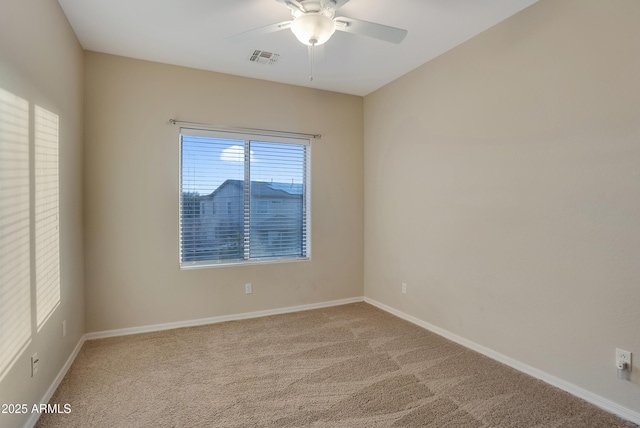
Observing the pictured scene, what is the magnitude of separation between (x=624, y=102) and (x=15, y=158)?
11.2ft

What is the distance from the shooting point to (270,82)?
372 centimetres

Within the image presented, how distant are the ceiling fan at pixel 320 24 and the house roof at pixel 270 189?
1804mm

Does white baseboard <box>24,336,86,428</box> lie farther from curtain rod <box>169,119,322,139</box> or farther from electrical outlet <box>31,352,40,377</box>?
curtain rod <box>169,119,322,139</box>

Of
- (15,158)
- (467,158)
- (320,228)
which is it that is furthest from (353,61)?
(15,158)

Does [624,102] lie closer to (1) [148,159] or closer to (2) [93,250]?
(1) [148,159]

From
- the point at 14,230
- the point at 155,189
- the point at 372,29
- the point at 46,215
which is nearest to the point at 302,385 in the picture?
the point at 14,230

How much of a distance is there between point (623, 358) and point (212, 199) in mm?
3551

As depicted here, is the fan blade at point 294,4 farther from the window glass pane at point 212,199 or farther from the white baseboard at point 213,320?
the white baseboard at point 213,320

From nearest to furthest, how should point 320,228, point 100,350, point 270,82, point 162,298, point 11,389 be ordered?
point 11,389 < point 100,350 < point 162,298 < point 270,82 < point 320,228

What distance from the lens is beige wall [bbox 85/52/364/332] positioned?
10.0 feet

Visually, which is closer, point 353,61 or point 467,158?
point 467,158

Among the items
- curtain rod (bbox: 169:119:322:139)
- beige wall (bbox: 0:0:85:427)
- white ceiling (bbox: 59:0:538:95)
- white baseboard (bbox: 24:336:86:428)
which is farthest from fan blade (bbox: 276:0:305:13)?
white baseboard (bbox: 24:336:86:428)

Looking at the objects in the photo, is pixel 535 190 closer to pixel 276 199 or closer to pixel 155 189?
pixel 276 199

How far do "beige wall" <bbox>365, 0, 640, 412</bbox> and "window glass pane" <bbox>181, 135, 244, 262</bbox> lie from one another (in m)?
1.90
